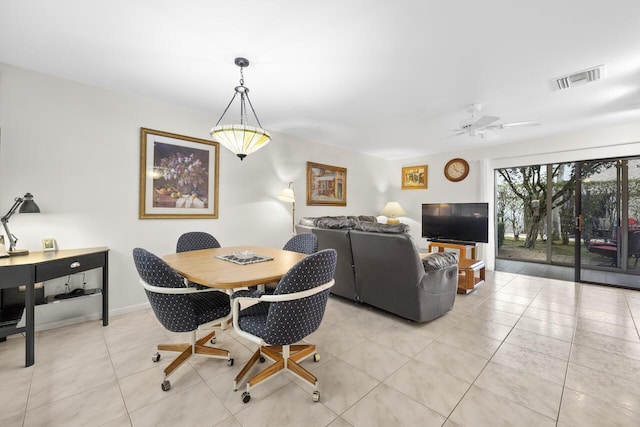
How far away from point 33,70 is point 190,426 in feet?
11.1

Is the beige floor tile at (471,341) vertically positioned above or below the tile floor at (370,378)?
above

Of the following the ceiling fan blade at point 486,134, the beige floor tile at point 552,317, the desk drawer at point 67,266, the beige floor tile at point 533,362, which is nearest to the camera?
the beige floor tile at point 533,362

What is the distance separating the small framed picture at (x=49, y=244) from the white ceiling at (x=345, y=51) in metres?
1.62

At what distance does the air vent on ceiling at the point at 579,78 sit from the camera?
240 cm

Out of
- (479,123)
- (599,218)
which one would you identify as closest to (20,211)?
(479,123)

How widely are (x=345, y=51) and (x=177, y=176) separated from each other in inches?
97.4

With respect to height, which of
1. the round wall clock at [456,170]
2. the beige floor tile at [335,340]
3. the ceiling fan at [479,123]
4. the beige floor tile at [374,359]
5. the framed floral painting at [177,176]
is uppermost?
the ceiling fan at [479,123]

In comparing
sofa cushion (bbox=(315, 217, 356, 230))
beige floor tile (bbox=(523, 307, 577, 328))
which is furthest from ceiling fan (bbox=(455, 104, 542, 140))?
beige floor tile (bbox=(523, 307, 577, 328))

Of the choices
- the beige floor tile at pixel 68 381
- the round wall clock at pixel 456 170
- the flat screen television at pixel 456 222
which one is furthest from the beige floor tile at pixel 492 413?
the round wall clock at pixel 456 170

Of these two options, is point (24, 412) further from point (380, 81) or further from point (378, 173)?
point (378, 173)

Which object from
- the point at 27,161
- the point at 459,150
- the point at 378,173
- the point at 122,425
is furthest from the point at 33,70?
the point at 459,150

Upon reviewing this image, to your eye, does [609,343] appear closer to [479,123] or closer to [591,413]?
[591,413]

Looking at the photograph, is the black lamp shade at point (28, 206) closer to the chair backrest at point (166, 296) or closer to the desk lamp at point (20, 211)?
the desk lamp at point (20, 211)

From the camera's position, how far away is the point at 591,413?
1.53 metres
